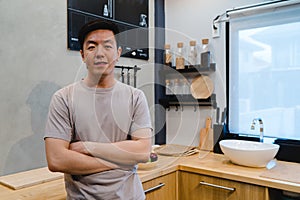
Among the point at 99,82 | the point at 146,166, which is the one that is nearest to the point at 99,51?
the point at 99,82

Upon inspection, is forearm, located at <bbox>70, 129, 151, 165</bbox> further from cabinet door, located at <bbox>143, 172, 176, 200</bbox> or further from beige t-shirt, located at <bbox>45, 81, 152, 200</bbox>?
cabinet door, located at <bbox>143, 172, 176, 200</bbox>

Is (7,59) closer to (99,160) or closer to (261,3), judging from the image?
(99,160)

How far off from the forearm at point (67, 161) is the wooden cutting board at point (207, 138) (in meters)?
1.24

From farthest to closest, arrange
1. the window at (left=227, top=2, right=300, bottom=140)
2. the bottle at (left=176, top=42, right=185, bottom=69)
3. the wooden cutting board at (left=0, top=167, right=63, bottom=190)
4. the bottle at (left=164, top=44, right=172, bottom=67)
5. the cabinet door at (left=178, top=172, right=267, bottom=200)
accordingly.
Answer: the bottle at (left=164, top=44, right=172, bottom=67), the bottle at (left=176, top=42, right=185, bottom=69), the window at (left=227, top=2, right=300, bottom=140), the cabinet door at (left=178, top=172, right=267, bottom=200), the wooden cutting board at (left=0, top=167, right=63, bottom=190)

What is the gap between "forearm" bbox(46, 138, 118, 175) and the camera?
105cm

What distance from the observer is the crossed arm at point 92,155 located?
1053mm

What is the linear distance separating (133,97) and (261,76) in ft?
3.89

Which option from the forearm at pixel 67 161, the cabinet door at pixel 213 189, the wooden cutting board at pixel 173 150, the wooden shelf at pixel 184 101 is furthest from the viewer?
the wooden shelf at pixel 184 101

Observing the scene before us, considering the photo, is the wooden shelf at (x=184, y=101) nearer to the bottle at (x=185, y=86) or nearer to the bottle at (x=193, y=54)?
the bottle at (x=185, y=86)

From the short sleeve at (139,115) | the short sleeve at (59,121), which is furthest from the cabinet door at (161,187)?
the short sleeve at (59,121)

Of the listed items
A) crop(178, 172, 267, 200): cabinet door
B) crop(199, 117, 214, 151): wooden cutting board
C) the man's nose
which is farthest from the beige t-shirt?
crop(199, 117, 214, 151): wooden cutting board

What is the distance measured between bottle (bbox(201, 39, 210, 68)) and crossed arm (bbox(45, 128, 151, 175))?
3.85ft

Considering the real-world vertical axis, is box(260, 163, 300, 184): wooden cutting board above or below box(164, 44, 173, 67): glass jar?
below

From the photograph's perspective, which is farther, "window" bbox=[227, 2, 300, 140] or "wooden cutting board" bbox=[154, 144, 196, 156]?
"wooden cutting board" bbox=[154, 144, 196, 156]
